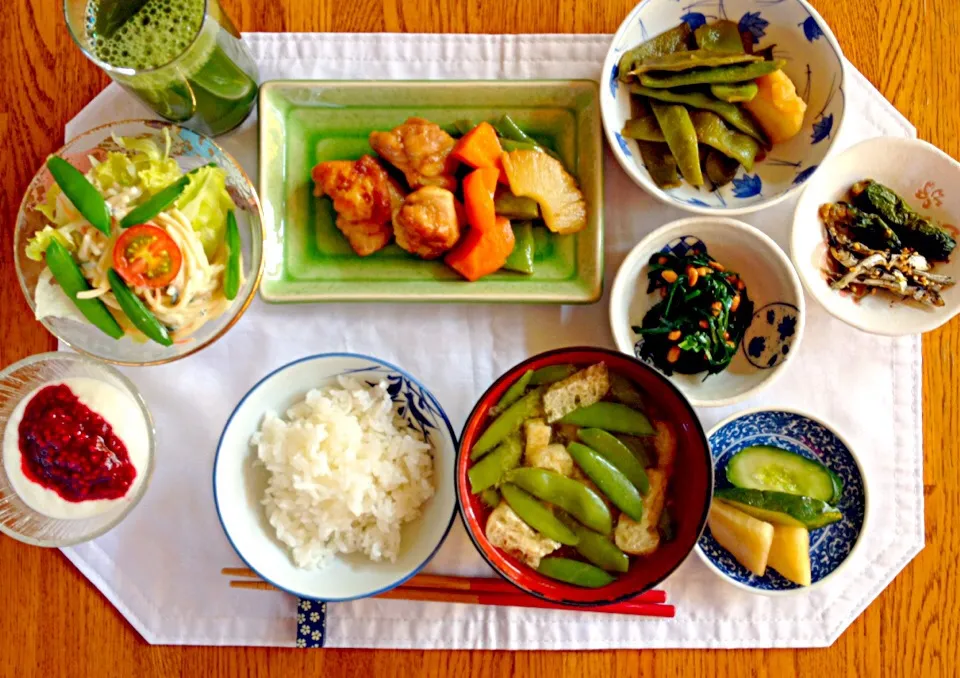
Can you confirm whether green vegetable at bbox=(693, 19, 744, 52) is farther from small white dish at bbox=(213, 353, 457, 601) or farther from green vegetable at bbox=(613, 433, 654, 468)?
small white dish at bbox=(213, 353, 457, 601)

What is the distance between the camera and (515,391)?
5.85 feet

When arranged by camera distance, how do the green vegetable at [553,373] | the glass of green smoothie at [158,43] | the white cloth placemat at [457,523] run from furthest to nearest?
the white cloth placemat at [457,523], the green vegetable at [553,373], the glass of green smoothie at [158,43]

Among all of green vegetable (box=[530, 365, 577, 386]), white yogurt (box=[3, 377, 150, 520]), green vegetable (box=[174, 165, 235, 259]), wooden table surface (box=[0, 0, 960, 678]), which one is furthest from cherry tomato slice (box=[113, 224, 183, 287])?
green vegetable (box=[530, 365, 577, 386])

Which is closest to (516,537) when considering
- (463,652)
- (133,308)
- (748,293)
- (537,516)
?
(537,516)

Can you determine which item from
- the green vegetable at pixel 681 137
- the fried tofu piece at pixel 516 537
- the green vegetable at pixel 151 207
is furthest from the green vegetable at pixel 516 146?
the fried tofu piece at pixel 516 537

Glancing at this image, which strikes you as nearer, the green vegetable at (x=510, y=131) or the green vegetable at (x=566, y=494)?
the green vegetable at (x=566, y=494)

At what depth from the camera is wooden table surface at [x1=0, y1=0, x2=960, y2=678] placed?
2025mm

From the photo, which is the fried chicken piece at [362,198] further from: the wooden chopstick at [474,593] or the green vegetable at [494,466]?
the wooden chopstick at [474,593]

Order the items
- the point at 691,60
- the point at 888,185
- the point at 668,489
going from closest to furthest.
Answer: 1. the point at 668,489
2. the point at 691,60
3. the point at 888,185

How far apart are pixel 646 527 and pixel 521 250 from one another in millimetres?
768

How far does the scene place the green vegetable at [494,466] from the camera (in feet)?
5.73

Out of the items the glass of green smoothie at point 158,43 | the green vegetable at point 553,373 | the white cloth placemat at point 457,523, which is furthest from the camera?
the white cloth placemat at point 457,523

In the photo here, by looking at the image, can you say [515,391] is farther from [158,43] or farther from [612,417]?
[158,43]

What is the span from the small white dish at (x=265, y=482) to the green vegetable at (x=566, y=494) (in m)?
0.21
